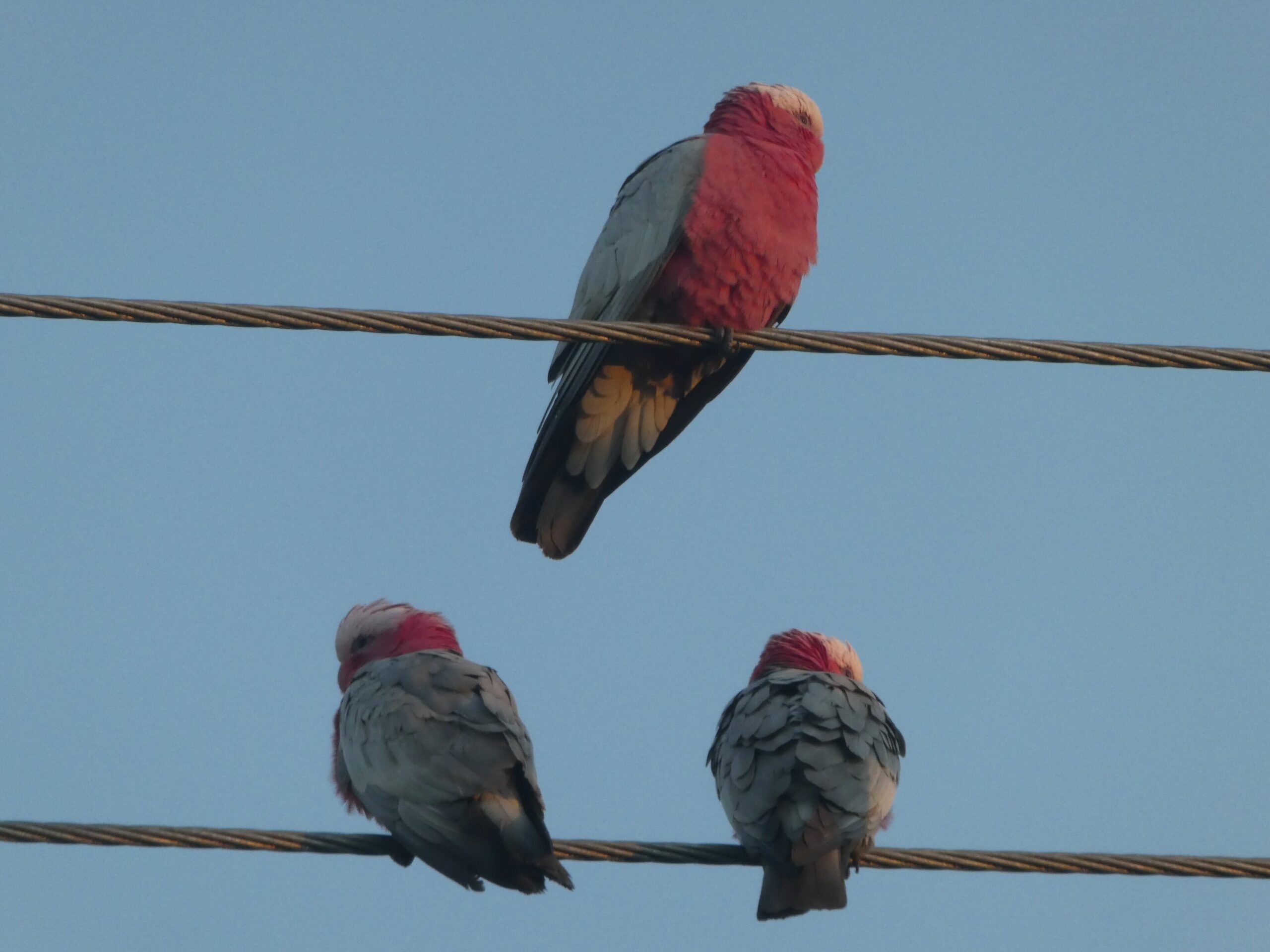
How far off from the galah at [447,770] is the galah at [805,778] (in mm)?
650

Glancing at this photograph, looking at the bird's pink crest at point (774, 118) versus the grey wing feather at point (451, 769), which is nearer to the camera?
the grey wing feather at point (451, 769)

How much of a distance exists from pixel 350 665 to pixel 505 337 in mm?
2569

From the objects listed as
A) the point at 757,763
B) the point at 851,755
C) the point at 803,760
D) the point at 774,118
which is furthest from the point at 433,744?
the point at 774,118

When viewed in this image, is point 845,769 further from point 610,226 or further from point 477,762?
point 610,226

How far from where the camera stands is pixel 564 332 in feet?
12.9

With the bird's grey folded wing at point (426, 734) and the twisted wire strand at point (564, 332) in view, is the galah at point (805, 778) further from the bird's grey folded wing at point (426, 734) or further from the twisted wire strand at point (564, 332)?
the twisted wire strand at point (564, 332)

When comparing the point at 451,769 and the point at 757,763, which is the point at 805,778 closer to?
the point at 757,763

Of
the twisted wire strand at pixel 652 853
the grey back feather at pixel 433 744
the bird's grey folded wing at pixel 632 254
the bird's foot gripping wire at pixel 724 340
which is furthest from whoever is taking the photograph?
the bird's grey folded wing at pixel 632 254

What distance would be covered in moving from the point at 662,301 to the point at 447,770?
229 cm

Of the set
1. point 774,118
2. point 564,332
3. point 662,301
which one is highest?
point 774,118

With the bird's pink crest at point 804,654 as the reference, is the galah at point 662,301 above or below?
above

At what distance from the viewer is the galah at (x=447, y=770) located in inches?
168

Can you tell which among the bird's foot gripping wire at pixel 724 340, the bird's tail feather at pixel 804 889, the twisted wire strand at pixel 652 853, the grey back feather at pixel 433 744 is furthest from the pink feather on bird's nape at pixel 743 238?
the twisted wire strand at pixel 652 853

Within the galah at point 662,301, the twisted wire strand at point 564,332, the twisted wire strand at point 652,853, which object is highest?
the galah at point 662,301
